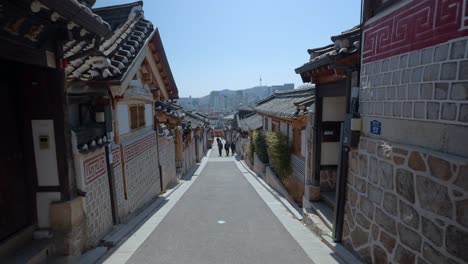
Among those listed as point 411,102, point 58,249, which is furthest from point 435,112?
point 58,249

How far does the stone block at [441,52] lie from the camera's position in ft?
8.45

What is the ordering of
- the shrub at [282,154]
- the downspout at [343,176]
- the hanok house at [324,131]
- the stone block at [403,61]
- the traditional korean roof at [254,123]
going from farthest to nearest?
the traditional korean roof at [254,123]
the shrub at [282,154]
the hanok house at [324,131]
the downspout at [343,176]
the stone block at [403,61]

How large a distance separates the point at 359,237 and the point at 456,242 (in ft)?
6.65

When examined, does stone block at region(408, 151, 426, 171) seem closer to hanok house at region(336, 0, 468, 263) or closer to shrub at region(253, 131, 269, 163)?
hanok house at region(336, 0, 468, 263)

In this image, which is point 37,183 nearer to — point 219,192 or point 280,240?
point 280,240

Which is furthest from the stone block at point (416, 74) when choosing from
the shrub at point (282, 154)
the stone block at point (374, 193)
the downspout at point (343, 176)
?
the shrub at point (282, 154)

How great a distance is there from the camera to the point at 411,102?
308 cm

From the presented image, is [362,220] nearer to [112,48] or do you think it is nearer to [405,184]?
[405,184]

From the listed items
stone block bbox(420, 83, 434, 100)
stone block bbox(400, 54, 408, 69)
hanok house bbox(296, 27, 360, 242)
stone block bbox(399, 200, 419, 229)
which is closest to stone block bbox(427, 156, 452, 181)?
stone block bbox(399, 200, 419, 229)

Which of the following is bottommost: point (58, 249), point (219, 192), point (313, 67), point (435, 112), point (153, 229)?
point (219, 192)

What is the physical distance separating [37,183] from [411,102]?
19.4ft

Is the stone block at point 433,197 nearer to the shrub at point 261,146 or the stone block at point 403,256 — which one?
the stone block at point 403,256

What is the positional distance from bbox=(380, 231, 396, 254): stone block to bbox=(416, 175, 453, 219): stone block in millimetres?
874

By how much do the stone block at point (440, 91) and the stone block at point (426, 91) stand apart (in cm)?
7
